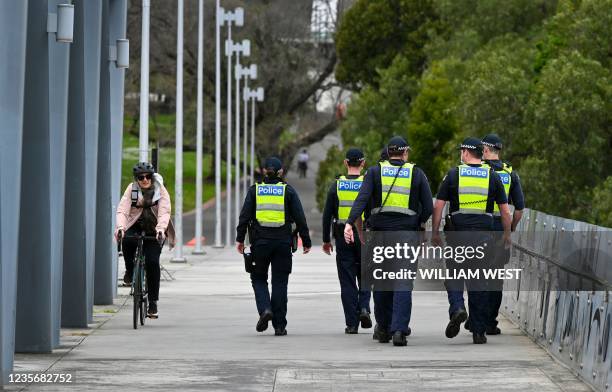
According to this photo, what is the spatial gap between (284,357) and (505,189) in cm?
324

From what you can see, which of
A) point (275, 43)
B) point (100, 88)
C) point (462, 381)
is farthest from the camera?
point (275, 43)

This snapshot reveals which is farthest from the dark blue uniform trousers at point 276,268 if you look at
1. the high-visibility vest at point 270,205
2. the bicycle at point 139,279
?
the bicycle at point 139,279

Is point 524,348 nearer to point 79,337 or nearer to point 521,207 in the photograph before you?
point 521,207

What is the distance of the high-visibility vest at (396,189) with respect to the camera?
52.6 ft

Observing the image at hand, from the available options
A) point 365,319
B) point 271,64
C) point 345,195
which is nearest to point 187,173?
point 271,64

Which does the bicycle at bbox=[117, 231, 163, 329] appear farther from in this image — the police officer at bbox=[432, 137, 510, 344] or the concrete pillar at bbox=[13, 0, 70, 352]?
the police officer at bbox=[432, 137, 510, 344]

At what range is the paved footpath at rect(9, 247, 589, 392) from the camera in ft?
42.7

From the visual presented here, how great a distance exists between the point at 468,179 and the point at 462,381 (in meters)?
3.50

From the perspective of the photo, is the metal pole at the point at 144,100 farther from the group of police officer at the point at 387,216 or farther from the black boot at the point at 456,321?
the black boot at the point at 456,321

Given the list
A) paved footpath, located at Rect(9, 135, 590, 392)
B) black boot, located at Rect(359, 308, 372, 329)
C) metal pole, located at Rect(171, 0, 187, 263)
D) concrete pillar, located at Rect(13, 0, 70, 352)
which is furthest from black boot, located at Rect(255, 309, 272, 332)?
metal pole, located at Rect(171, 0, 187, 263)

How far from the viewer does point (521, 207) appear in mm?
16719

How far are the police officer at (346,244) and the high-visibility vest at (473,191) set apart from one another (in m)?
1.55

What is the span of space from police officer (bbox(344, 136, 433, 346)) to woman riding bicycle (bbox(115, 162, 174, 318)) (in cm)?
293

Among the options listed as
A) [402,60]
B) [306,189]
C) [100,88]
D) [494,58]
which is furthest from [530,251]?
[306,189]
